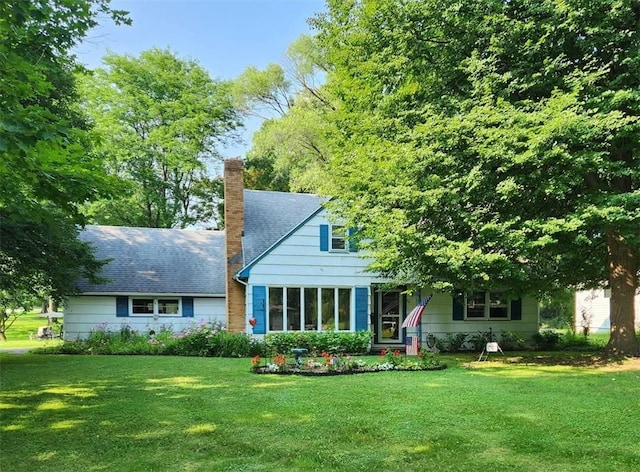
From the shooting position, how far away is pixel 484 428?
5957 mm

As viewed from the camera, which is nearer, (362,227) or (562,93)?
(562,93)

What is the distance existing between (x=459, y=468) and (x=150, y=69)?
101 feet

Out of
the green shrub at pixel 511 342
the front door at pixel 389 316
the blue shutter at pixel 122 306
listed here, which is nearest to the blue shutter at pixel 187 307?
the blue shutter at pixel 122 306

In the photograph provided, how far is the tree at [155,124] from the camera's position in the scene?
29000 millimetres

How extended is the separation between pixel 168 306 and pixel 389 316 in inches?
331

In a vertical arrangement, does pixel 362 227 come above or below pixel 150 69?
below

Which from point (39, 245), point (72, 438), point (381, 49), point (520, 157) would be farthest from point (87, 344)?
point (520, 157)

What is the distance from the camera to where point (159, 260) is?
19641 mm

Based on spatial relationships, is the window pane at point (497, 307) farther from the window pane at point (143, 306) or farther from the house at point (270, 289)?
the window pane at point (143, 306)

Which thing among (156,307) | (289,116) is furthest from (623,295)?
(289,116)

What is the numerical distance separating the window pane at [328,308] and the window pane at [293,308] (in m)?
0.86

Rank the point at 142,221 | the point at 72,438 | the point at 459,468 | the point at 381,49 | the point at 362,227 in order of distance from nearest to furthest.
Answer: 1. the point at 459,468
2. the point at 72,438
3. the point at 381,49
4. the point at 362,227
5. the point at 142,221

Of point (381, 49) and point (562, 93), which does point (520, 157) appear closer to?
point (562, 93)

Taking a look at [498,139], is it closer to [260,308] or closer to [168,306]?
[260,308]
